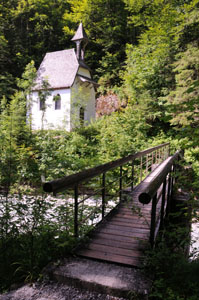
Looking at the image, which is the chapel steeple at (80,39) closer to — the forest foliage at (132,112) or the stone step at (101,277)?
the forest foliage at (132,112)

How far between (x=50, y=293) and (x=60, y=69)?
22.7 metres

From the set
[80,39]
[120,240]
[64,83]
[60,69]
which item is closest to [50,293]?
[120,240]

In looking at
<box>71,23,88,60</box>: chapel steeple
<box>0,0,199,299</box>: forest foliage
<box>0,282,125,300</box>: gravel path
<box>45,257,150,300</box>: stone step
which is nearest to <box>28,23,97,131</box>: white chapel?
<box>71,23,88,60</box>: chapel steeple

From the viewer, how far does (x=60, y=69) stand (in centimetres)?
2247

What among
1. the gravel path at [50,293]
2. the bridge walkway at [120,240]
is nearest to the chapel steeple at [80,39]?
the bridge walkway at [120,240]

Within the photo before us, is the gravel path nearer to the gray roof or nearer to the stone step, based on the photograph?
the stone step

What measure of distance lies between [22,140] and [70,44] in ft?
75.3

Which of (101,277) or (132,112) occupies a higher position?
(132,112)

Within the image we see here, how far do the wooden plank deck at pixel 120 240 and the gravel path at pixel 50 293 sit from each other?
535 millimetres

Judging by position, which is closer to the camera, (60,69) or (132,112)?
(132,112)

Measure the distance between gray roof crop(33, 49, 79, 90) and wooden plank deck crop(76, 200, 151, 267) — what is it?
1820 cm

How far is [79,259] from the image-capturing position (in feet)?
9.04

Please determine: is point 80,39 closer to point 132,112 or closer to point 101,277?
point 132,112

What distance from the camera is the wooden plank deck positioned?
9.18 feet
